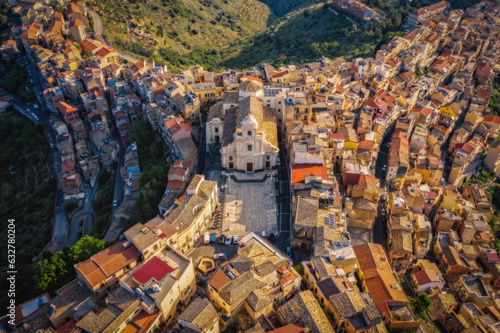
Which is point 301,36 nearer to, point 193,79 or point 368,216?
point 193,79

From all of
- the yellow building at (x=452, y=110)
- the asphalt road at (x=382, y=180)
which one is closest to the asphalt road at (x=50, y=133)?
the asphalt road at (x=382, y=180)

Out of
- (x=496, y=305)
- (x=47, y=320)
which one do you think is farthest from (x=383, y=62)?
(x=47, y=320)

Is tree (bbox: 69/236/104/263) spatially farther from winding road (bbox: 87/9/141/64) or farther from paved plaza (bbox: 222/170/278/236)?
winding road (bbox: 87/9/141/64)

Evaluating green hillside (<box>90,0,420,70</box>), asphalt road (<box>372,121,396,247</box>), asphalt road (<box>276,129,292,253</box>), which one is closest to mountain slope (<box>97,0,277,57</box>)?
green hillside (<box>90,0,420,70</box>)

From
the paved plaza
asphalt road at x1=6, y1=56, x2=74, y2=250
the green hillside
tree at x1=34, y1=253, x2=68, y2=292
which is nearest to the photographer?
tree at x1=34, y1=253, x2=68, y2=292

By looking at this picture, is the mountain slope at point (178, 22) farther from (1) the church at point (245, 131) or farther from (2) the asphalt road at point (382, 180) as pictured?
(2) the asphalt road at point (382, 180)

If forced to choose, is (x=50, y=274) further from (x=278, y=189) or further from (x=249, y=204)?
(x=278, y=189)
